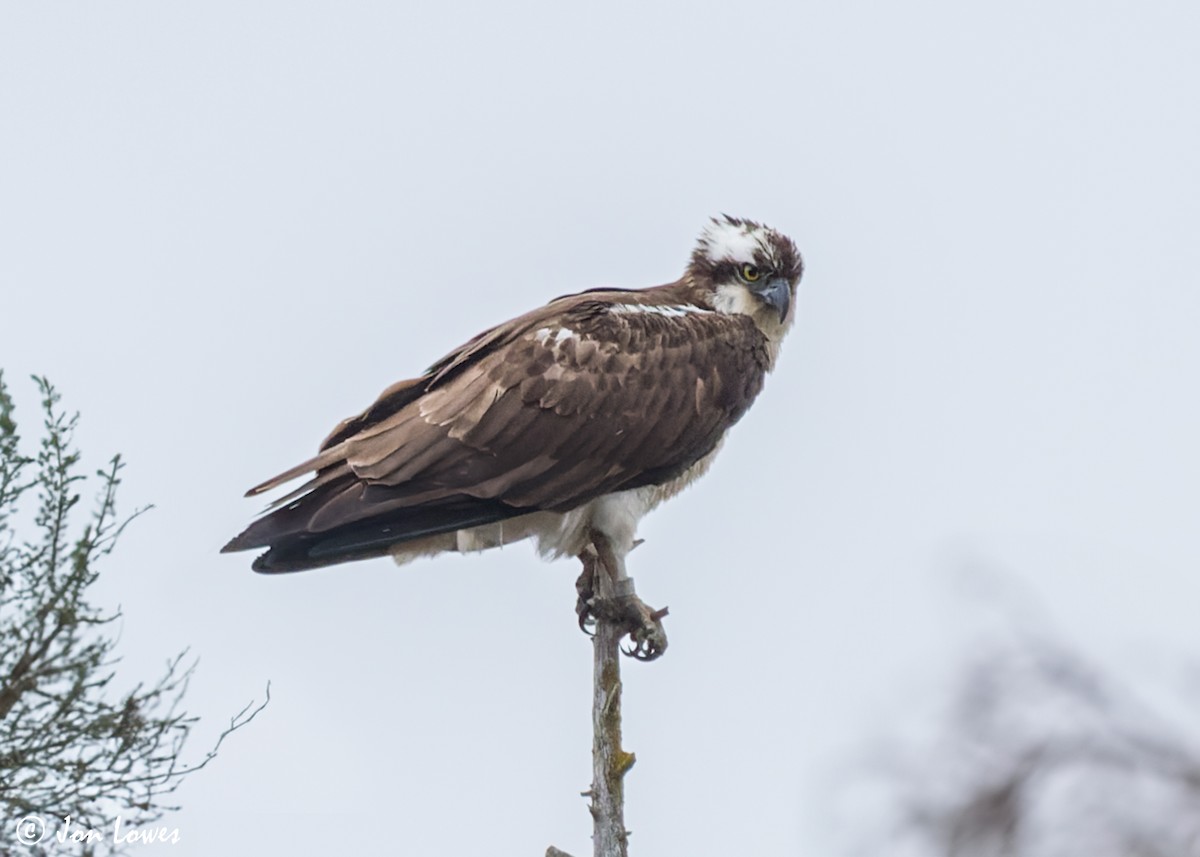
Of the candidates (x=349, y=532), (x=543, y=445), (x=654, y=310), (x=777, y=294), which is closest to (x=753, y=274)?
(x=777, y=294)

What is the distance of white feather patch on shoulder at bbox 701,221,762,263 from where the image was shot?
816 centimetres

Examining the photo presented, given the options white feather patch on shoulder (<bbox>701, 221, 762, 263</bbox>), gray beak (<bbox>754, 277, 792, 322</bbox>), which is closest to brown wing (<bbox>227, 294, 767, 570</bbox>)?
gray beak (<bbox>754, 277, 792, 322</bbox>)

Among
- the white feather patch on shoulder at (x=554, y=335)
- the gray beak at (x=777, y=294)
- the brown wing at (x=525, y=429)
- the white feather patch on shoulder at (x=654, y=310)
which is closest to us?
the brown wing at (x=525, y=429)

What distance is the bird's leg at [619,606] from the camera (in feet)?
22.3

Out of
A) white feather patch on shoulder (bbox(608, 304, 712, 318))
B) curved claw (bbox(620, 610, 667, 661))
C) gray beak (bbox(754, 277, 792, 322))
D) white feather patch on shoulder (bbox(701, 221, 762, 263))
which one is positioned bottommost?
curved claw (bbox(620, 610, 667, 661))

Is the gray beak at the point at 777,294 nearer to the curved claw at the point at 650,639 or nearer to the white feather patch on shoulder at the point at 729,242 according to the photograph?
the white feather patch on shoulder at the point at 729,242

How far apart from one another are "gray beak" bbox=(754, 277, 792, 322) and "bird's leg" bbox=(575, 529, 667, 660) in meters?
1.69

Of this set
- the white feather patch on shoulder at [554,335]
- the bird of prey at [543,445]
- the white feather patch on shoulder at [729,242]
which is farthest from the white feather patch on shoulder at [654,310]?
the white feather patch on shoulder at [729,242]

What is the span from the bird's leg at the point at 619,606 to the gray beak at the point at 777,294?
169cm

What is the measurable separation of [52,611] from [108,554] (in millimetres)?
278

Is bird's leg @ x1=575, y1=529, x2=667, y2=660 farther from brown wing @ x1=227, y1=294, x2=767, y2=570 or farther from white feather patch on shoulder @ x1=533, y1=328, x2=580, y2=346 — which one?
white feather patch on shoulder @ x1=533, y1=328, x2=580, y2=346

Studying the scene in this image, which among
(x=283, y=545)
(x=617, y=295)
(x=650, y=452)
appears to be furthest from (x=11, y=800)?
(x=617, y=295)

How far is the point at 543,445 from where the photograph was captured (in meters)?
7.14

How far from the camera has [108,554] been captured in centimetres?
529
